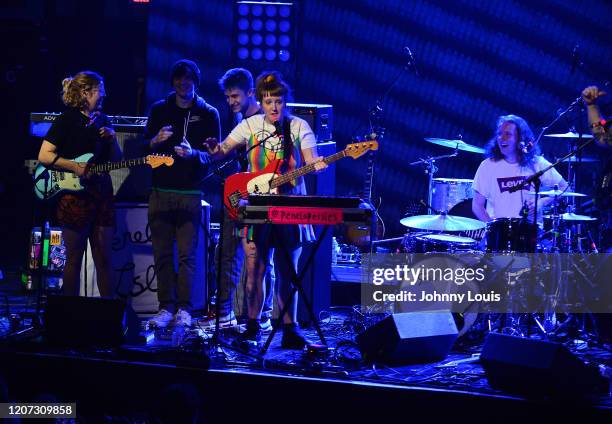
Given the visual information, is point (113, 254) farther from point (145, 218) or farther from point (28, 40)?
point (28, 40)

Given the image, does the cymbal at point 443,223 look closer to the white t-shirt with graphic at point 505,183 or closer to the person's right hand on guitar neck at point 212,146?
the white t-shirt with graphic at point 505,183

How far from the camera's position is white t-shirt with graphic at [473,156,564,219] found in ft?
23.8

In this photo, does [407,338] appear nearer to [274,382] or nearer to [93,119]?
[274,382]

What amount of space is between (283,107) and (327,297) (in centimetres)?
215

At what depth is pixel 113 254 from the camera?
7.57 meters

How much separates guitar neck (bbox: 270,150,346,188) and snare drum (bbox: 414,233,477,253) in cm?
145

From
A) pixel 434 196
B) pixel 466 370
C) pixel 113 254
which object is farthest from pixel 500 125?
pixel 113 254

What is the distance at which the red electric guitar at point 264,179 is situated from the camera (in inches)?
235

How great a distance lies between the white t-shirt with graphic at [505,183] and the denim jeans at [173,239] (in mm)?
2651

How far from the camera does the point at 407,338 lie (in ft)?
19.0

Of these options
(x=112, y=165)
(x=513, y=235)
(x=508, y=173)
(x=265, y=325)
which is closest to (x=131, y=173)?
(x=112, y=165)

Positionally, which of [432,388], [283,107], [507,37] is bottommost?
[432,388]

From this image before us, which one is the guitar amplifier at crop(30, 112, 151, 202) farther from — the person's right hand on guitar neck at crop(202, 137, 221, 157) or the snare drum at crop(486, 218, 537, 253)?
the snare drum at crop(486, 218, 537, 253)

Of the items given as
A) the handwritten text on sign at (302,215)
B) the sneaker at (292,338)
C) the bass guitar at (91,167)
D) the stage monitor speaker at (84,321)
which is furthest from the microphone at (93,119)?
the sneaker at (292,338)
